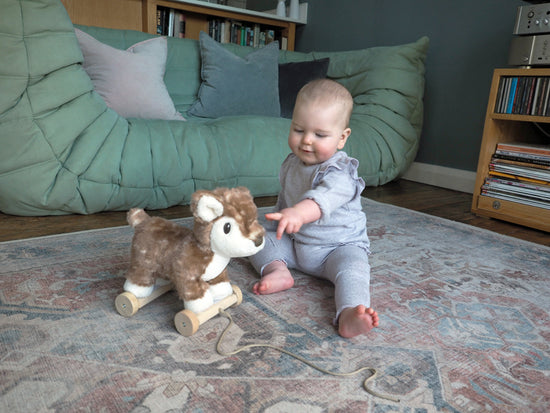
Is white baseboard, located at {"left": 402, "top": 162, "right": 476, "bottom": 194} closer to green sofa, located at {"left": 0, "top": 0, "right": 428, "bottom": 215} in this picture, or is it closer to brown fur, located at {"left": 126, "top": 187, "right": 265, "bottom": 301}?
green sofa, located at {"left": 0, "top": 0, "right": 428, "bottom": 215}

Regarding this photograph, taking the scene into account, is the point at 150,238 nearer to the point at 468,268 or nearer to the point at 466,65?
the point at 468,268

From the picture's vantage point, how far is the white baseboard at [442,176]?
234cm

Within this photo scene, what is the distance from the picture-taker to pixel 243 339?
80 centimetres

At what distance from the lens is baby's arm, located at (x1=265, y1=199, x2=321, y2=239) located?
2.51 feet

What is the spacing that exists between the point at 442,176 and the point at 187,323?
2063 millimetres

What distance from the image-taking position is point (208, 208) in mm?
780

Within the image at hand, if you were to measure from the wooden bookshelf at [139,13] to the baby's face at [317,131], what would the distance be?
2.22m

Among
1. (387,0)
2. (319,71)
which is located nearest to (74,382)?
(319,71)

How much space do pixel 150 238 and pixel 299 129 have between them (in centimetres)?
42

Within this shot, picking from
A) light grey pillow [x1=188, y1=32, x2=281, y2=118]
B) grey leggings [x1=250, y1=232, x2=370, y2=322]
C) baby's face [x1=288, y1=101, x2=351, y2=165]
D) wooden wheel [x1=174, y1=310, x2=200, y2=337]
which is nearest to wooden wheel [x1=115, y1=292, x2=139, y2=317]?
wooden wheel [x1=174, y1=310, x2=200, y2=337]

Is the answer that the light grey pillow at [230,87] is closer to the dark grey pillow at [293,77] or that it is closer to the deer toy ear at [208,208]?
the dark grey pillow at [293,77]

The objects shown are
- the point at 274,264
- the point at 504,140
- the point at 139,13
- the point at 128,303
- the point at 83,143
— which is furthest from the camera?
the point at 139,13

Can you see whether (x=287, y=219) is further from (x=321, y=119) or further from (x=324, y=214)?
(x=321, y=119)

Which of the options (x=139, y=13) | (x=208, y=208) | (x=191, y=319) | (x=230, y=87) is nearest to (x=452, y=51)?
(x=230, y=87)
